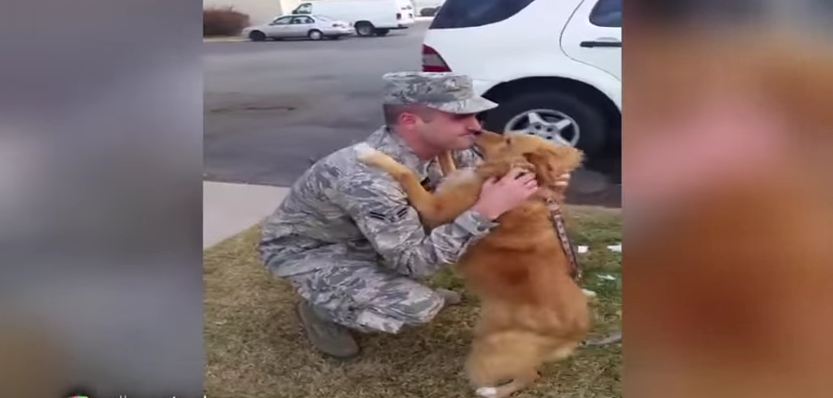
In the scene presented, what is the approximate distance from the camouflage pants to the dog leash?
0.34 metres

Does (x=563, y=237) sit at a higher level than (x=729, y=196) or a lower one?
lower

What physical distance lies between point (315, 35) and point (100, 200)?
0.78m

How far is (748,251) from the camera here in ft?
6.93

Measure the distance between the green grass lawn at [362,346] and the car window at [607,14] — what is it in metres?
0.45

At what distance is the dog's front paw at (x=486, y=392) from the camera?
Result: 2.24m

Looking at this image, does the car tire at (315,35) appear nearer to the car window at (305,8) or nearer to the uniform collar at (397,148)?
the car window at (305,8)

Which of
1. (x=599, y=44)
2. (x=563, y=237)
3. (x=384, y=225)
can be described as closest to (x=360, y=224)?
(x=384, y=225)

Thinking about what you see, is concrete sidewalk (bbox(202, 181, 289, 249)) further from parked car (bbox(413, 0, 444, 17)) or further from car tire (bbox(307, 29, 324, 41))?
parked car (bbox(413, 0, 444, 17))

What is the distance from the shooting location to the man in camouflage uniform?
7.41ft

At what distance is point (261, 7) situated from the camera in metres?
2.47

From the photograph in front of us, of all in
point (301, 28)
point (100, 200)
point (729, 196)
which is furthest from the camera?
point (100, 200)

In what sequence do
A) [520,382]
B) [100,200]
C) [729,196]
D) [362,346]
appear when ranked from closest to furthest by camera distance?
[729,196]
[520,382]
[362,346]
[100,200]

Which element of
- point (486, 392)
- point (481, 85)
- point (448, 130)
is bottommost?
point (486, 392)

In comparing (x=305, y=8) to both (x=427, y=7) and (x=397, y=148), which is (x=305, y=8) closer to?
(x=427, y=7)
